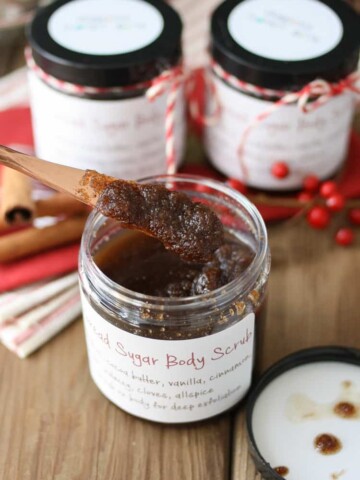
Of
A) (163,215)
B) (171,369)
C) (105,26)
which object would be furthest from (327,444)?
(105,26)

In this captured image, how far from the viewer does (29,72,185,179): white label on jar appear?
1.10m

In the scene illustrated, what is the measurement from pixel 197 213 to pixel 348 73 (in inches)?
14.4

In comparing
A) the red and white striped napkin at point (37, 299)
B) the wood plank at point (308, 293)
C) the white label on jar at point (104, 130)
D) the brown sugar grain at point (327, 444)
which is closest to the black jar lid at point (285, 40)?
the white label on jar at point (104, 130)

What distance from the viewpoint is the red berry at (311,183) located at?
1164 millimetres

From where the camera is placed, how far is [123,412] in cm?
97

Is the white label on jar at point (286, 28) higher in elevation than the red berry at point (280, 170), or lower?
higher

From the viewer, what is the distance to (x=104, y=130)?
1108 mm

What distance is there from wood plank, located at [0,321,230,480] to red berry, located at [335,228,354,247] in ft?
1.03

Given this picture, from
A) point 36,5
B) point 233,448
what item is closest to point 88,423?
point 233,448

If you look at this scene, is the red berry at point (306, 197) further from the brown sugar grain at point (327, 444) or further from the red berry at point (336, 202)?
the brown sugar grain at point (327, 444)

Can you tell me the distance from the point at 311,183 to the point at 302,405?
343mm

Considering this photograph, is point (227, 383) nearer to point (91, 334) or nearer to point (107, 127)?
point (91, 334)

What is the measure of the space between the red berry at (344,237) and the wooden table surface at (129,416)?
0.09 ft

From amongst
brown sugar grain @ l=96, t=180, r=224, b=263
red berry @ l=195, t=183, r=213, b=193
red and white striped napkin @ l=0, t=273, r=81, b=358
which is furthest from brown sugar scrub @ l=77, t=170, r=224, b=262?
red and white striped napkin @ l=0, t=273, r=81, b=358
